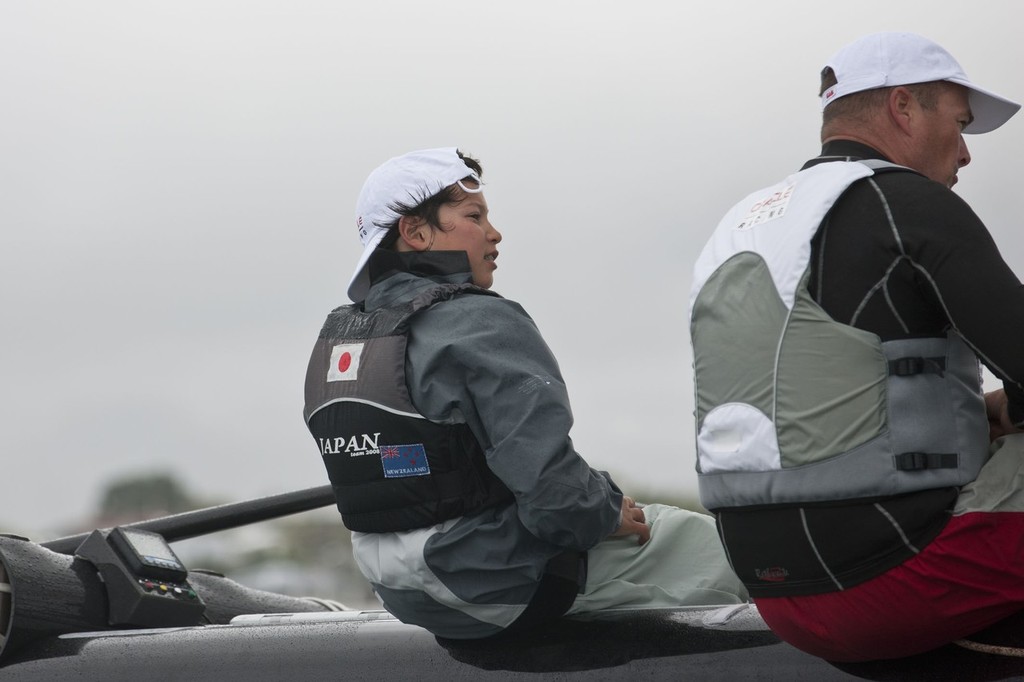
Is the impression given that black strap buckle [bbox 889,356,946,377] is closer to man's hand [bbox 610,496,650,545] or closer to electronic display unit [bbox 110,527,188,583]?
man's hand [bbox 610,496,650,545]

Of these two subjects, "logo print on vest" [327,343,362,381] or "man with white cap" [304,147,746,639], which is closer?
"man with white cap" [304,147,746,639]

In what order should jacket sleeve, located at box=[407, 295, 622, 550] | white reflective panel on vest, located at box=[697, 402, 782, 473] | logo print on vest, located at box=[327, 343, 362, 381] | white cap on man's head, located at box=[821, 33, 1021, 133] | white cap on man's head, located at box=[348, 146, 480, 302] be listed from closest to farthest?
white reflective panel on vest, located at box=[697, 402, 782, 473] < white cap on man's head, located at box=[821, 33, 1021, 133] < jacket sleeve, located at box=[407, 295, 622, 550] < logo print on vest, located at box=[327, 343, 362, 381] < white cap on man's head, located at box=[348, 146, 480, 302]

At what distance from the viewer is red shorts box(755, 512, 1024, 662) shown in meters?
2.08

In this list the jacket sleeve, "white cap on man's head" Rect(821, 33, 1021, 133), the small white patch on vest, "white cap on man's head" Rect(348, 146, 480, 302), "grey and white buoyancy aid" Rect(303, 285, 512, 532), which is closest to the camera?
the small white patch on vest

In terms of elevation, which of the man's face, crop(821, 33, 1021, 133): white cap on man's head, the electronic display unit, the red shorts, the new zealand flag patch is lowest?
the electronic display unit

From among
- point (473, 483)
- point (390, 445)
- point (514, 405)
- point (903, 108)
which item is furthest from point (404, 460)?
point (903, 108)

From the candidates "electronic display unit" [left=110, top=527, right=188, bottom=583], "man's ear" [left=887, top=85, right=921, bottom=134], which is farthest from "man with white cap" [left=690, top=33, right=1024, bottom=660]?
"electronic display unit" [left=110, top=527, right=188, bottom=583]

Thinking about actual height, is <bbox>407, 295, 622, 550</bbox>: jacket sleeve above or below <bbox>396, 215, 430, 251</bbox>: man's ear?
below

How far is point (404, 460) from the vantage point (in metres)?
2.71

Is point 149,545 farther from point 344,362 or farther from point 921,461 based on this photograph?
point 921,461

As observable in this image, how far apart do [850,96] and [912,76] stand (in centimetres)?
12

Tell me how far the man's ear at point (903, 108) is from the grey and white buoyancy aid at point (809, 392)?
0.25 metres

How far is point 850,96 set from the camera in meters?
2.50

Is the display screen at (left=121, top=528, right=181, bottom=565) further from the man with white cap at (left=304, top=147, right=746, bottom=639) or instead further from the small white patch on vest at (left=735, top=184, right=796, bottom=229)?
the small white patch on vest at (left=735, top=184, right=796, bottom=229)
